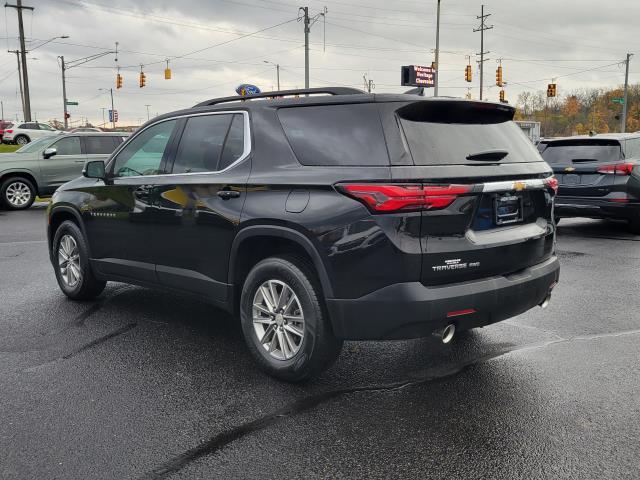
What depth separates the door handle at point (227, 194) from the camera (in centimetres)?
420

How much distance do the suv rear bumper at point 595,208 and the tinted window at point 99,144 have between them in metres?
10.6

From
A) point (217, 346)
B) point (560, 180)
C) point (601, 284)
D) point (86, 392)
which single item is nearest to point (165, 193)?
point (217, 346)

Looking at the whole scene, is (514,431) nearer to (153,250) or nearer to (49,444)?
(49,444)

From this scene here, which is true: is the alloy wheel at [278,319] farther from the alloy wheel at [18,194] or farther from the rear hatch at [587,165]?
the alloy wheel at [18,194]

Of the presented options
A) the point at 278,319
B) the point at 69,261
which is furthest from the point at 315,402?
the point at 69,261

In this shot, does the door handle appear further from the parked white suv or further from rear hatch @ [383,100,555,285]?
the parked white suv

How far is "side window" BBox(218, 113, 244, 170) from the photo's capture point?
4352mm

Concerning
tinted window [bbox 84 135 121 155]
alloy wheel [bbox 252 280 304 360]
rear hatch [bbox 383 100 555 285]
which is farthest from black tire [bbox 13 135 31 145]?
rear hatch [bbox 383 100 555 285]

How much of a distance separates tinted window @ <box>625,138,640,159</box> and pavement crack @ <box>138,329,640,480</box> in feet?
20.4

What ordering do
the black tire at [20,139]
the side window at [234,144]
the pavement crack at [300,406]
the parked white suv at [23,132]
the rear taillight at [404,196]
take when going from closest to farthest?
the pavement crack at [300,406] < the rear taillight at [404,196] < the side window at [234,144] < the parked white suv at [23,132] < the black tire at [20,139]

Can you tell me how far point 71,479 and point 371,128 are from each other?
2392 millimetres

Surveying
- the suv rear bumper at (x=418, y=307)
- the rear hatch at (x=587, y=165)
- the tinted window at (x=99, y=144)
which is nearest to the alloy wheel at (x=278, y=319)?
the suv rear bumper at (x=418, y=307)

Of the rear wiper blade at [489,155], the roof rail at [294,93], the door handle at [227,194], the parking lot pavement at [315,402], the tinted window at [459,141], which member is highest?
the roof rail at [294,93]

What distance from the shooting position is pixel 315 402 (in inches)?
145
